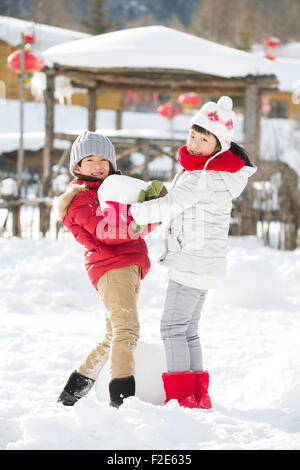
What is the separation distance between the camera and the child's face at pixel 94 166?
289 cm

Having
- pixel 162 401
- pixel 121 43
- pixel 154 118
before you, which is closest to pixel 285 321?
pixel 162 401

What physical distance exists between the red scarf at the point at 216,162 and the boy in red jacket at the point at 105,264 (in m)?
0.39

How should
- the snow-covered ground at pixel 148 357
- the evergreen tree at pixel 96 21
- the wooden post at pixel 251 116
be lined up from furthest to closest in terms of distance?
the evergreen tree at pixel 96 21 < the wooden post at pixel 251 116 < the snow-covered ground at pixel 148 357

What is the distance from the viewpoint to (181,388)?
9.18ft

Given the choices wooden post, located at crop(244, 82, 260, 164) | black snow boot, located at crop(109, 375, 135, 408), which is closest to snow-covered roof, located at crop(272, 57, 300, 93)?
wooden post, located at crop(244, 82, 260, 164)

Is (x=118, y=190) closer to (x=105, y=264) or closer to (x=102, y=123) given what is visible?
(x=105, y=264)

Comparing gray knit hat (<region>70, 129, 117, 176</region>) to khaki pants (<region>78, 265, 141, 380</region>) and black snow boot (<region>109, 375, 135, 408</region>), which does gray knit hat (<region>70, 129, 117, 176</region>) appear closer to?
khaki pants (<region>78, 265, 141, 380</region>)

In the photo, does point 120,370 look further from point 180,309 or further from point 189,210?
point 189,210

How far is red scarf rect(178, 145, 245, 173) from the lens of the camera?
2.76 meters

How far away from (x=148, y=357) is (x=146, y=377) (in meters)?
0.10

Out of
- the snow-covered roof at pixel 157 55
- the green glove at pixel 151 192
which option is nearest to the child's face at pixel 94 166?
the green glove at pixel 151 192

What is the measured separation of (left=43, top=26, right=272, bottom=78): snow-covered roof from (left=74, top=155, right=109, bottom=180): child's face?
6.17m

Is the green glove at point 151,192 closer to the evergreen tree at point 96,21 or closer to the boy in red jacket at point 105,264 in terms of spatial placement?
the boy in red jacket at point 105,264

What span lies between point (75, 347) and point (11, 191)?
6690 mm
